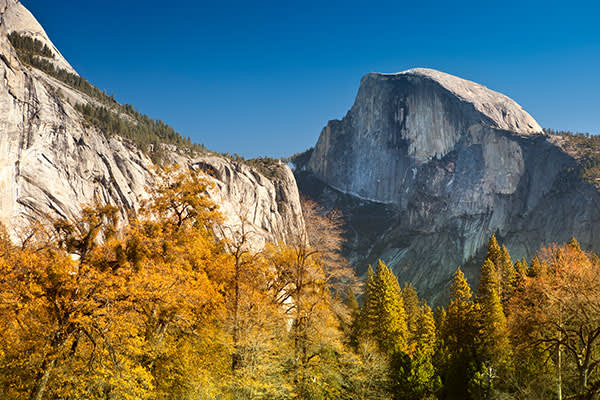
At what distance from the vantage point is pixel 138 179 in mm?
83250

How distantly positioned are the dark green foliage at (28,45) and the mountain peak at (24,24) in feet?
7.58

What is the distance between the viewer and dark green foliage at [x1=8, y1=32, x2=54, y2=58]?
9078cm

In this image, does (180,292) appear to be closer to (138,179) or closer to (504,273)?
(504,273)

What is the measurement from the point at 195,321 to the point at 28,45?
10490 cm

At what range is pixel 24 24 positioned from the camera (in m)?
114

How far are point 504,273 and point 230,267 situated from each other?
36.5m

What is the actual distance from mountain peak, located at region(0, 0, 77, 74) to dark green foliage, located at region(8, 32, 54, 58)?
2.31 m

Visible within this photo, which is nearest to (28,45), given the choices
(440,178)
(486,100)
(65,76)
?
(65,76)

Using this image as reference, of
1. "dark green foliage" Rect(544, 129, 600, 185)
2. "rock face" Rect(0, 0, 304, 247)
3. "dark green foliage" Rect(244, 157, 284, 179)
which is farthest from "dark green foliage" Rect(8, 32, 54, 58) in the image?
"dark green foliage" Rect(544, 129, 600, 185)

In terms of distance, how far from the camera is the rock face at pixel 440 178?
111 meters

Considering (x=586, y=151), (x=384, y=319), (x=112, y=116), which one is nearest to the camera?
(x=384, y=319)

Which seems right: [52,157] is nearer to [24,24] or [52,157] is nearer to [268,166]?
[24,24]

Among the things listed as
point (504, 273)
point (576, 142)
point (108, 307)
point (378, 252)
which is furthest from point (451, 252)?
point (108, 307)

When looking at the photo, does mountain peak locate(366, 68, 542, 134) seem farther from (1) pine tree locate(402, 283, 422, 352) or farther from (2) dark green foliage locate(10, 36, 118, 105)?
(2) dark green foliage locate(10, 36, 118, 105)
